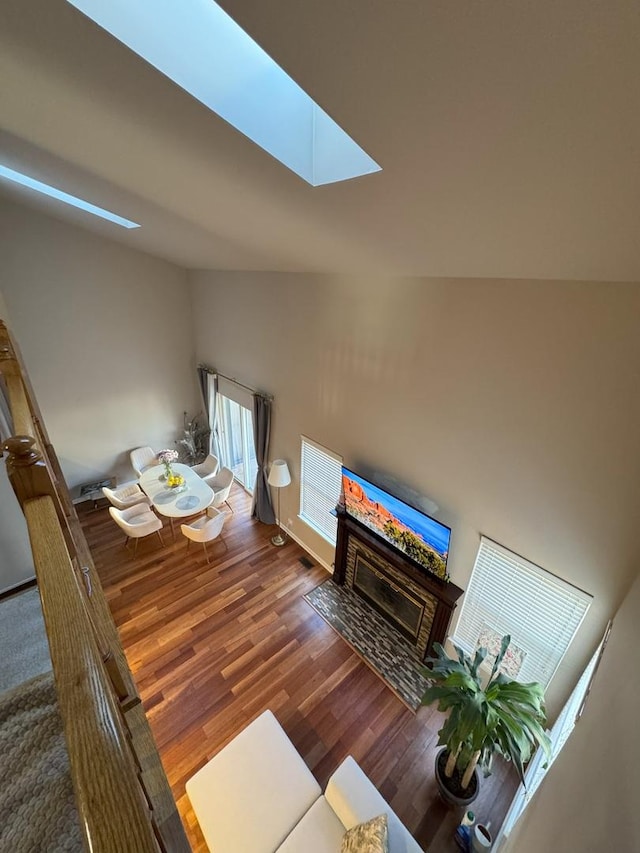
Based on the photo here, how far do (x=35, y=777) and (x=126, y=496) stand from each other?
229 inches

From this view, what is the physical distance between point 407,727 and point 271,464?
11.2 ft

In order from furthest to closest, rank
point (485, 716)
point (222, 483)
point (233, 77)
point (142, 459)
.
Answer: point (142, 459) < point (222, 483) < point (485, 716) < point (233, 77)

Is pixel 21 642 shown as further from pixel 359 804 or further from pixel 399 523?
pixel 399 523

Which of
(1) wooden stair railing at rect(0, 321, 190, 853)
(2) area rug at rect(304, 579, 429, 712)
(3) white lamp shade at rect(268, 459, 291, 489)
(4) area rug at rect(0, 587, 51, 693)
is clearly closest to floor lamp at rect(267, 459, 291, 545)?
(3) white lamp shade at rect(268, 459, 291, 489)

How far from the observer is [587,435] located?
2.25 m

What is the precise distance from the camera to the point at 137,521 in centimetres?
538

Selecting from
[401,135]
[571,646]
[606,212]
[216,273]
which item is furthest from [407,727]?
[216,273]

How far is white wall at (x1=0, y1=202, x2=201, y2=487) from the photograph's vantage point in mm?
4934

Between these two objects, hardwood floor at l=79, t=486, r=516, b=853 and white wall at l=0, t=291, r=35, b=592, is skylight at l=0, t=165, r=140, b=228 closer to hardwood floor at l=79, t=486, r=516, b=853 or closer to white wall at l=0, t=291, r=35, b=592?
white wall at l=0, t=291, r=35, b=592

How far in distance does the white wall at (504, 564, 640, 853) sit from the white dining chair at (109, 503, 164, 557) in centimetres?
481

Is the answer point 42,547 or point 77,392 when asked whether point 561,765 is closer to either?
point 42,547

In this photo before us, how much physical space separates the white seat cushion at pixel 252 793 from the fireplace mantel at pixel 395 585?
5.50 ft

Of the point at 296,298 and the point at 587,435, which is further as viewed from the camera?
the point at 296,298

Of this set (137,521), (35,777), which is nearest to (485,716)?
(35,777)
